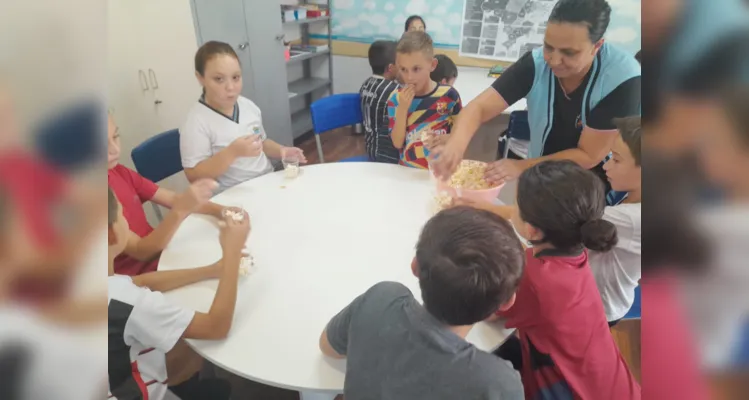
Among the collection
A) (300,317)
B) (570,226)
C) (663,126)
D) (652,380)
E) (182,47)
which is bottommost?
(300,317)

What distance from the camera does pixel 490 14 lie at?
3551 millimetres

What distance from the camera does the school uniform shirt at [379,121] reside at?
7.15 ft

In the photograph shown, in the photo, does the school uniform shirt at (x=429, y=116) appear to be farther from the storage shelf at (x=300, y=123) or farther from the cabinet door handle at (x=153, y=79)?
the storage shelf at (x=300, y=123)

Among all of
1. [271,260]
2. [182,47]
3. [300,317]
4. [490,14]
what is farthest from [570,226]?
[490,14]

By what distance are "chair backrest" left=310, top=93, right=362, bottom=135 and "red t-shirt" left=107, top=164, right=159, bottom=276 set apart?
38.0 inches

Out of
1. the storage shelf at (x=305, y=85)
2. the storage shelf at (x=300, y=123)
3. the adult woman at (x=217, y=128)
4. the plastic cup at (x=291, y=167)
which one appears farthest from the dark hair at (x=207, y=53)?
the storage shelf at (x=300, y=123)

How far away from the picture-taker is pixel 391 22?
3852 millimetres

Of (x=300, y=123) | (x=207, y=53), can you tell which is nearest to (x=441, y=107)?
(x=207, y=53)

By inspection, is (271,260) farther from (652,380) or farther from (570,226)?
(652,380)

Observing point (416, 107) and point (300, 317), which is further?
point (416, 107)

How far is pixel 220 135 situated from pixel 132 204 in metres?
0.43

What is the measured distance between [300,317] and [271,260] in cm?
25

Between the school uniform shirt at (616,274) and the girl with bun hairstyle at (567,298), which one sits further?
the school uniform shirt at (616,274)

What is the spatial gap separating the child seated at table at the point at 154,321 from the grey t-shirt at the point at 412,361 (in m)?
0.34
